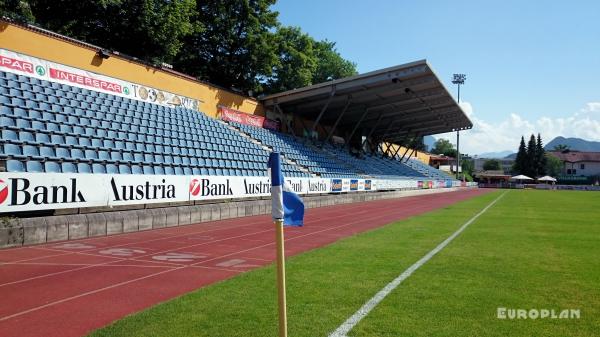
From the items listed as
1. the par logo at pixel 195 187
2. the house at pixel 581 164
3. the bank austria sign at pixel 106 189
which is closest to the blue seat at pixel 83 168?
the bank austria sign at pixel 106 189

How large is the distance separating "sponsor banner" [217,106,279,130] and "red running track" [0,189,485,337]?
1495 centimetres

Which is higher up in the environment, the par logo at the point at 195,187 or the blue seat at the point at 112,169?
the blue seat at the point at 112,169

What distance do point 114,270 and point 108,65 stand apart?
14.0 metres

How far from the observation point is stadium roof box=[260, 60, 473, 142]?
94.3 ft

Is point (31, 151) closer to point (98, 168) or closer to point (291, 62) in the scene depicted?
point (98, 168)

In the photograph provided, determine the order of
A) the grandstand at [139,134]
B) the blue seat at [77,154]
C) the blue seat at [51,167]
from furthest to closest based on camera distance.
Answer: the blue seat at [77,154] < the grandstand at [139,134] < the blue seat at [51,167]

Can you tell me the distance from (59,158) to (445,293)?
9696mm

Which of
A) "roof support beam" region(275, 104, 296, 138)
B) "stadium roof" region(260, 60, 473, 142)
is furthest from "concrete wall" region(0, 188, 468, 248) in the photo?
"roof support beam" region(275, 104, 296, 138)

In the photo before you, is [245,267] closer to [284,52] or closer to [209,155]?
[209,155]

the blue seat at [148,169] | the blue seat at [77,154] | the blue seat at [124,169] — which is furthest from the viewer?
the blue seat at [148,169]

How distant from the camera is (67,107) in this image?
13.6 m

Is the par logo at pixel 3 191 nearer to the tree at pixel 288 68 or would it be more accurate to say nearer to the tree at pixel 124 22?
the tree at pixel 124 22

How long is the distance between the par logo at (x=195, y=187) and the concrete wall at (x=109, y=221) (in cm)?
46

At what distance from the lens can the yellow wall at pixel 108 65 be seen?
578 inches
